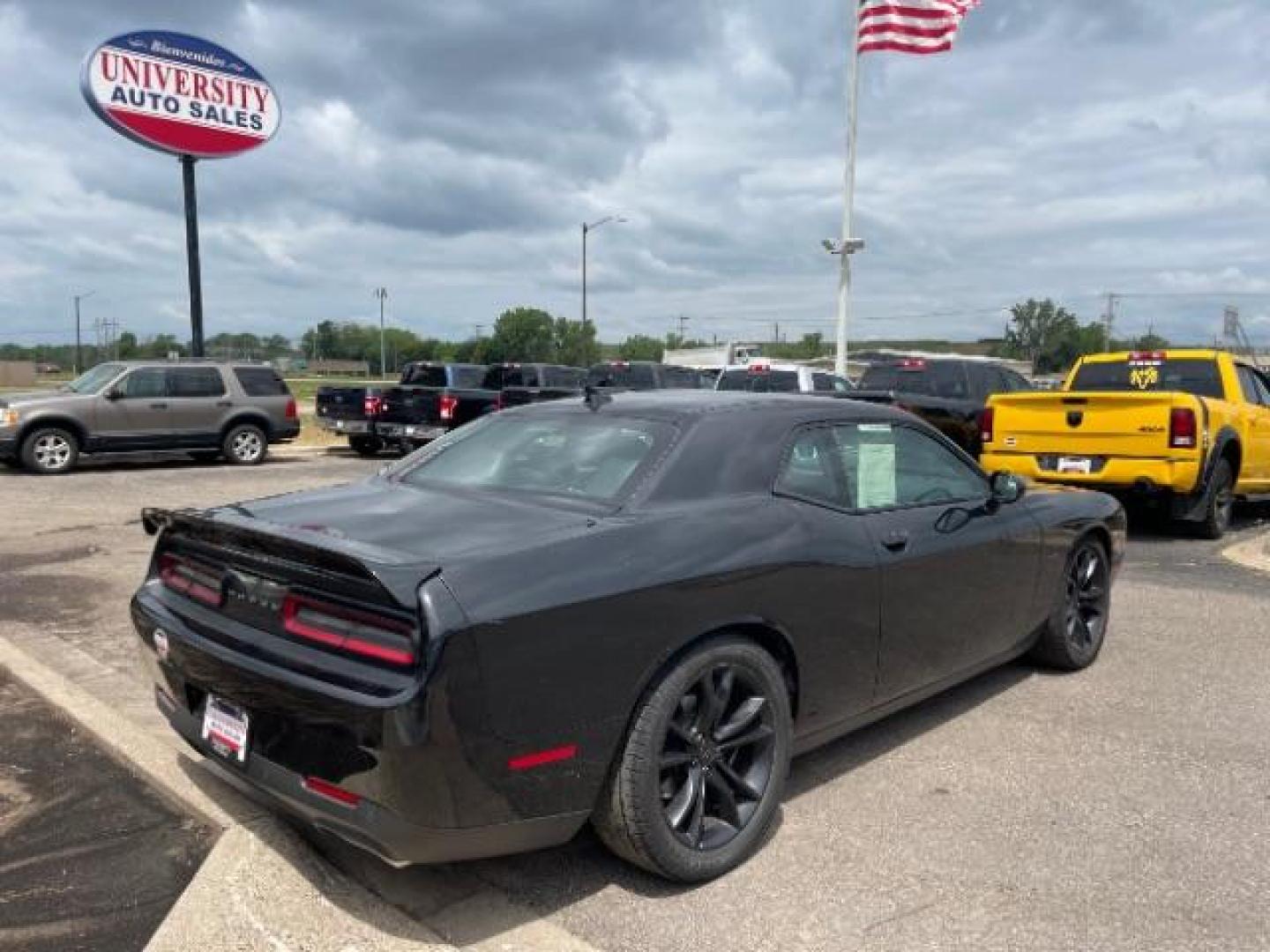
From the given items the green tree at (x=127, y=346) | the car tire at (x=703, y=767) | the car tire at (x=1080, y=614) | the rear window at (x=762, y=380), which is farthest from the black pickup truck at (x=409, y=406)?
the green tree at (x=127, y=346)

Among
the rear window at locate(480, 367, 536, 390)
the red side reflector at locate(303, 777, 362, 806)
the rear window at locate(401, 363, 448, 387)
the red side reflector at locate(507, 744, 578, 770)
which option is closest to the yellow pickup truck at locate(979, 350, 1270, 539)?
the red side reflector at locate(507, 744, 578, 770)

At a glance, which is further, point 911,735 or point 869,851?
point 911,735

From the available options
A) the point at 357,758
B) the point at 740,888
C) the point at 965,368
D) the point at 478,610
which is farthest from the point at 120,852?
the point at 965,368

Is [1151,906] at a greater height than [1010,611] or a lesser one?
lesser

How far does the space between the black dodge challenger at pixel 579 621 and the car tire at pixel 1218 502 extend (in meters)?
6.19

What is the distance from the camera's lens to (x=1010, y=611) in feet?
15.2

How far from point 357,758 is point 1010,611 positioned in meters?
3.20

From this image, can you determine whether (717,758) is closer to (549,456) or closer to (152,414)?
(549,456)

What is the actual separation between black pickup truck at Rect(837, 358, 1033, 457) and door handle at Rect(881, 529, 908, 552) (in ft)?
34.0

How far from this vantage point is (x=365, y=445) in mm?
18953

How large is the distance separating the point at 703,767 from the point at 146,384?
47.3 feet

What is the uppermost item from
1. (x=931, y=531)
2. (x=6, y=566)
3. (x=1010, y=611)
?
(x=931, y=531)

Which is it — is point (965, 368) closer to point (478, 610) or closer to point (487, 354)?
point (478, 610)

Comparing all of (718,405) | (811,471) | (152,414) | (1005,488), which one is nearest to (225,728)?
(718,405)
